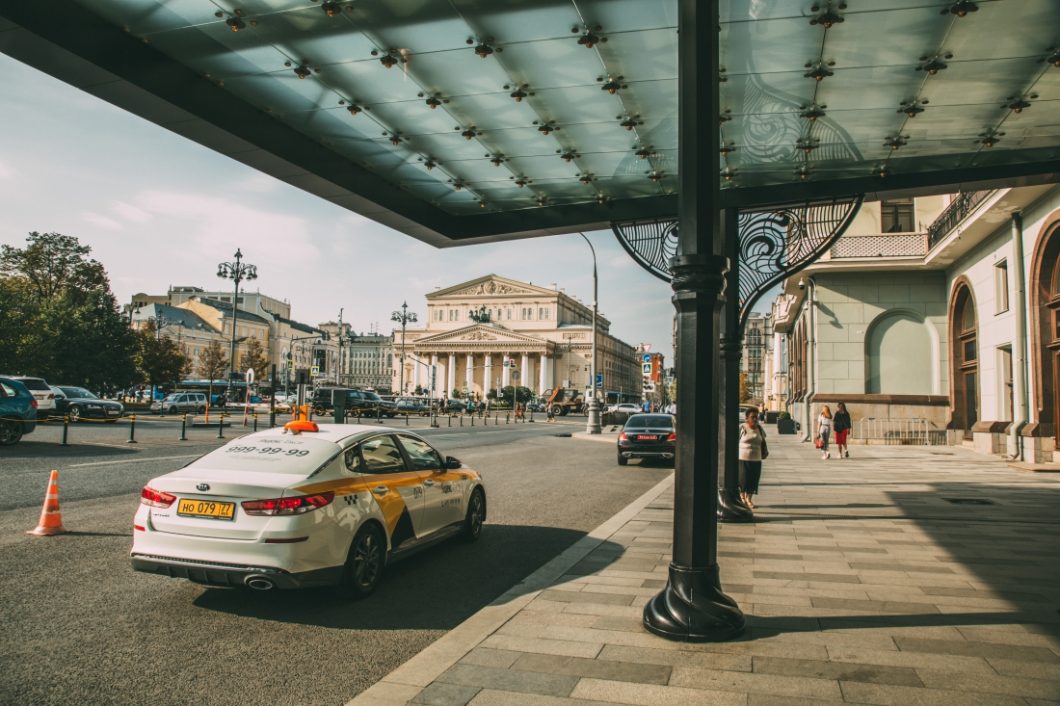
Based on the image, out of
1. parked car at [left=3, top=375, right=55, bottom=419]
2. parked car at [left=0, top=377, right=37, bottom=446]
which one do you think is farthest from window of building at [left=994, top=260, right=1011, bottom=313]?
parked car at [left=3, top=375, right=55, bottom=419]

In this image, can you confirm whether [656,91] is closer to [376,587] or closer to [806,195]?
[806,195]

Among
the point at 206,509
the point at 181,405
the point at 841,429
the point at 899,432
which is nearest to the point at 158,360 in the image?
the point at 181,405

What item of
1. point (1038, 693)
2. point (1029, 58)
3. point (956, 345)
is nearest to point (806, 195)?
point (1029, 58)

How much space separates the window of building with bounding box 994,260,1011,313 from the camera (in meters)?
20.9

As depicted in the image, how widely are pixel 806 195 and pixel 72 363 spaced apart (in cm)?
4798

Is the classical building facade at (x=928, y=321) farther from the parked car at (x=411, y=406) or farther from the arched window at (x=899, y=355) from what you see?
the parked car at (x=411, y=406)

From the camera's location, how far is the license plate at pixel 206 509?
18.4 feet

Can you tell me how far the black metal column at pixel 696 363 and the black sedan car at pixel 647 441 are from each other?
14.6 m

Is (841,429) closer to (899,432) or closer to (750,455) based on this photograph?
(899,432)

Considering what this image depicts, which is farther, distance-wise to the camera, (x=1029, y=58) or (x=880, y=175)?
(x=880, y=175)

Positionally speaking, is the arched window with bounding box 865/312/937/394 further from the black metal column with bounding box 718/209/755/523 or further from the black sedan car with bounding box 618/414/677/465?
the black metal column with bounding box 718/209/755/523

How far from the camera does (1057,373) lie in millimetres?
17484

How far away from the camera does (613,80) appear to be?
685 cm

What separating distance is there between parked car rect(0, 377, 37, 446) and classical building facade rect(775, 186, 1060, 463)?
26016mm
